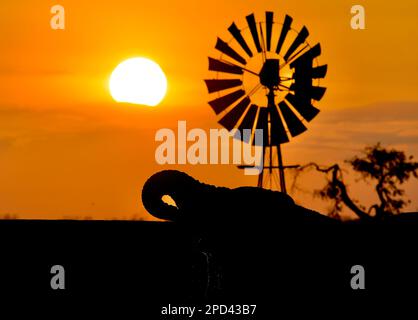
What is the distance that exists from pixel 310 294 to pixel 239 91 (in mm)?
10850

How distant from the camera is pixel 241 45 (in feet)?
59.3

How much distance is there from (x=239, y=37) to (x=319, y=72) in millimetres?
1571

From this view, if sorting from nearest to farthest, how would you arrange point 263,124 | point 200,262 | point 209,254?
1. point 209,254
2. point 200,262
3. point 263,124

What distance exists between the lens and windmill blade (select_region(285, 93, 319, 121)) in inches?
700

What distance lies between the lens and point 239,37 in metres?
18.0

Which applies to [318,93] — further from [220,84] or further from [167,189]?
[167,189]

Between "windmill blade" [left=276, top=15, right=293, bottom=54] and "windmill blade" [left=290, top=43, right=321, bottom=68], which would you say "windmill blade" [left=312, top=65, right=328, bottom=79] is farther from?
"windmill blade" [left=276, top=15, right=293, bottom=54]

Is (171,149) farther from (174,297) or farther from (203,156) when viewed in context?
(174,297)

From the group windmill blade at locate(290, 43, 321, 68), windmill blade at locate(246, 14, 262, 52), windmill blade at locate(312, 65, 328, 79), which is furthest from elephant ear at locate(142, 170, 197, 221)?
windmill blade at locate(290, 43, 321, 68)

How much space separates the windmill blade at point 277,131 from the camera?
1783 cm

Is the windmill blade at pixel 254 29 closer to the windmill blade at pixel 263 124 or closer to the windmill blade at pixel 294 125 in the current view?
the windmill blade at pixel 263 124

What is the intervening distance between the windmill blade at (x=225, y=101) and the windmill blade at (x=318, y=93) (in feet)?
4.10

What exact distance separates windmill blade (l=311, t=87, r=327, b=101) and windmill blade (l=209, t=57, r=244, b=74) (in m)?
1.34

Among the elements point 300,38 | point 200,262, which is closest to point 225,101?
point 300,38
